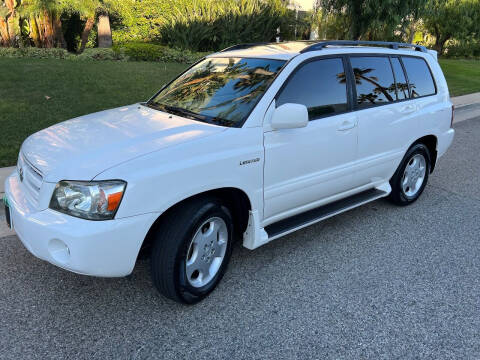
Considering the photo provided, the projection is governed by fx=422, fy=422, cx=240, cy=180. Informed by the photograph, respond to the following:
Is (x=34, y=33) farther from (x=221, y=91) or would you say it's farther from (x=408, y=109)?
(x=408, y=109)

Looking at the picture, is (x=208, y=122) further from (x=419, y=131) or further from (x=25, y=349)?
(x=419, y=131)

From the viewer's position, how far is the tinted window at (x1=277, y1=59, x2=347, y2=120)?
3424 mm

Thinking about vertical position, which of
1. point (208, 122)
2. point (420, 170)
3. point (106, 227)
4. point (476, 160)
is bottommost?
point (476, 160)

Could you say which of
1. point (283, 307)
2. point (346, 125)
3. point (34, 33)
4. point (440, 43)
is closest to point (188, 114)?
point (346, 125)

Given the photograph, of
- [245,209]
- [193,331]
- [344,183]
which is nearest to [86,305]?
[193,331]

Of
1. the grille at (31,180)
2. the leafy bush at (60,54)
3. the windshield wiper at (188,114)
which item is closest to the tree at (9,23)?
the leafy bush at (60,54)

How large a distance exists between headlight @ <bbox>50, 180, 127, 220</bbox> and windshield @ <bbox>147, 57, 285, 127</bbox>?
1026mm

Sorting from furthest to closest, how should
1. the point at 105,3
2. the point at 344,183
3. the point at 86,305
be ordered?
the point at 105,3
the point at 344,183
the point at 86,305

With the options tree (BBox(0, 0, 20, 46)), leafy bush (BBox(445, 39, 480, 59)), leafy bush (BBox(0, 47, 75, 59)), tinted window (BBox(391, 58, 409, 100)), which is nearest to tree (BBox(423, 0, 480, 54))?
leafy bush (BBox(445, 39, 480, 59))

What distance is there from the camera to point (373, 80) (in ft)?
13.5

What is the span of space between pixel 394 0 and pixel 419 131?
8.87m

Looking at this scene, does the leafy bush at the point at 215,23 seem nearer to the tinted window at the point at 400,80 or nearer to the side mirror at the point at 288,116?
the tinted window at the point at 400,80

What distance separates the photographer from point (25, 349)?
8.32 ft

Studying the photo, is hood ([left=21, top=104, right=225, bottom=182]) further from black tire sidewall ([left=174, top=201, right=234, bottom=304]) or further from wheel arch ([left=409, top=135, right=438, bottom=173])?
wheel arch ([left=409, top=135, right=438, bottom=173])
